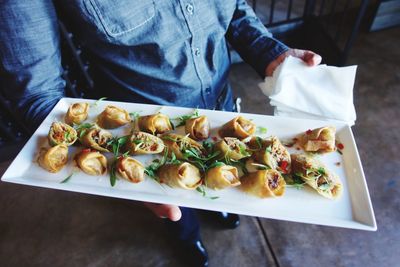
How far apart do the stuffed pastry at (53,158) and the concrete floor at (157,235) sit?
937 millimetres

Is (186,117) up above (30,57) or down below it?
below

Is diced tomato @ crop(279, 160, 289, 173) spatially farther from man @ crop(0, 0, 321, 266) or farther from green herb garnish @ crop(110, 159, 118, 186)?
green herb garnish @ crop(110, 159, 118, 186)

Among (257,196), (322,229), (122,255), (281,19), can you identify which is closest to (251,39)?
(257,196)

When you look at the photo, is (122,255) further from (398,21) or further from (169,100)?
(398,21)

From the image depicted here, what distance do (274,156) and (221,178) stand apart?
172mm

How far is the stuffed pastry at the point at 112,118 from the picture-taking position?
3.25 ft

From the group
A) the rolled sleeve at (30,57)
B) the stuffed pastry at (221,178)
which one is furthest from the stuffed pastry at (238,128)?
the rolled sleeve at (30,57)

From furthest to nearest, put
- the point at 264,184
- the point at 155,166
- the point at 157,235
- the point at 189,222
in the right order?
the point at 157,235, the point at 189,222, the point at 155,166, the point at 264,184

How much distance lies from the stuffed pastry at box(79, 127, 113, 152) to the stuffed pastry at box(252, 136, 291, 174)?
47cm

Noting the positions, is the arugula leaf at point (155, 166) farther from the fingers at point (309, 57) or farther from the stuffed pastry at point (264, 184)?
the fingers at point (309, 57)

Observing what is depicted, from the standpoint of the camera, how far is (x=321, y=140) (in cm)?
90

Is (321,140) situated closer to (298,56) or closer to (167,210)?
(298,56)

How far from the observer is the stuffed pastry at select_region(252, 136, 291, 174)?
0.88 m

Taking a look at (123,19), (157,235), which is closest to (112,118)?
(123,19)
